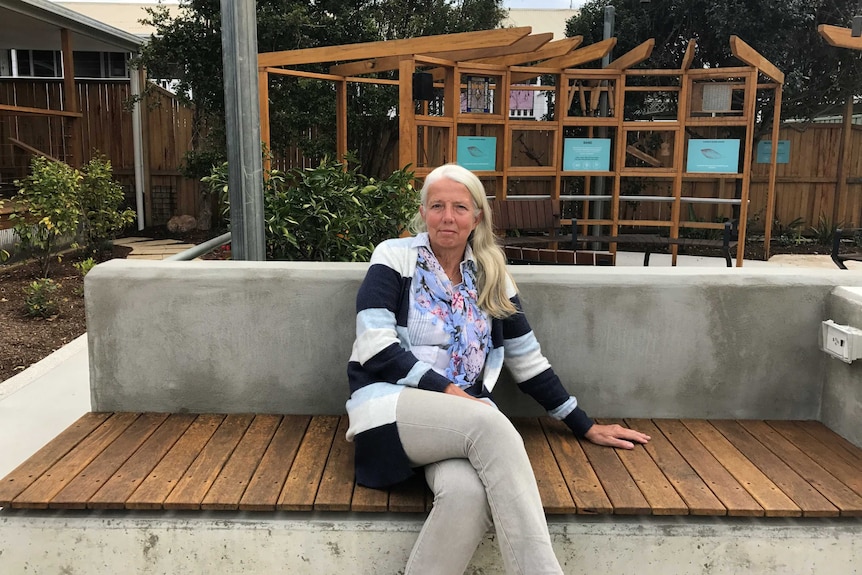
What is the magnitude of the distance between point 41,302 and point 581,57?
5927 mm

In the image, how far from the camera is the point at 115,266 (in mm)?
2914

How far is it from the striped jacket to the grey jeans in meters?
0.13

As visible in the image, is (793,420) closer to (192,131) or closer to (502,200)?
(502,200)

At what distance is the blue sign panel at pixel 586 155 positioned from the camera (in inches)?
350

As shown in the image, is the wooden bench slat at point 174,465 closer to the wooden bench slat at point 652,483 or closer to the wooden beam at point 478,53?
the wooden bench slat at point 652,483

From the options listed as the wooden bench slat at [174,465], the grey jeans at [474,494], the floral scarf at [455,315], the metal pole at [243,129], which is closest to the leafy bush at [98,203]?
the metal pole at [243,129]

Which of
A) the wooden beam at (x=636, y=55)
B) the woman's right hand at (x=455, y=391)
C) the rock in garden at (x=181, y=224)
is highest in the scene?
the wooden beam at (x=636, y=55)

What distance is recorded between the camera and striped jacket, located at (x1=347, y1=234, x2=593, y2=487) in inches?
90.7

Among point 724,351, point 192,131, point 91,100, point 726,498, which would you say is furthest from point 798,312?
point 91,100

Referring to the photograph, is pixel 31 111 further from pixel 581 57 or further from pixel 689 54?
pixel 689 54

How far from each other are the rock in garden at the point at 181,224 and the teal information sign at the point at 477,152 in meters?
5.20

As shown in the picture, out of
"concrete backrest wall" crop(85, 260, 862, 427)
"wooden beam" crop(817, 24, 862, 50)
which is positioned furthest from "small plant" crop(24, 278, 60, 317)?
"wooden beam" crop(817, 24, 862, 50)

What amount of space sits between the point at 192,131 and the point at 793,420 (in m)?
10.1

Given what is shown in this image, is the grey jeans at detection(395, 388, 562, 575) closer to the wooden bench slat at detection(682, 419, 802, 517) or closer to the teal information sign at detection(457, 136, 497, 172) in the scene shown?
the wooden bench slat at detection(682, 419, 802, 517)
